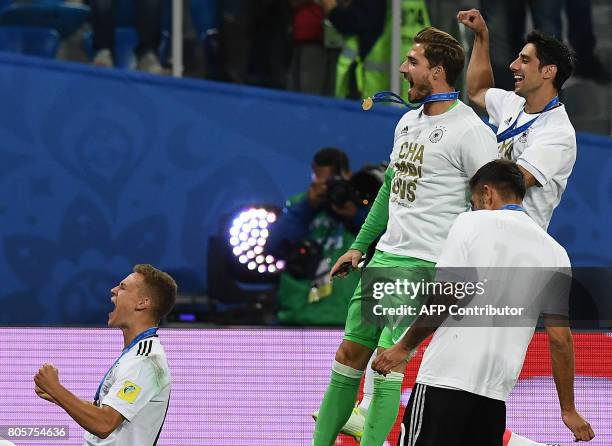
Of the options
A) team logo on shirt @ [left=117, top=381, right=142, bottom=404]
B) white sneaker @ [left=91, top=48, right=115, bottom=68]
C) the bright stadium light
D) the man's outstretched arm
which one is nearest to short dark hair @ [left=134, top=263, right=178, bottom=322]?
team logo on shirt @ [left=117, top=381, right=142, bottom=404]

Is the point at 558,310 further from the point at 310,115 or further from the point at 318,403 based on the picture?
the point at 310,115

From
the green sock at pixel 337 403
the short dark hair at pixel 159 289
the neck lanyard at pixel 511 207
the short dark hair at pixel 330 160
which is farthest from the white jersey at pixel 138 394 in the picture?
the short dark hair at pixel 330 160

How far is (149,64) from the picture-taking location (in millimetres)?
10656

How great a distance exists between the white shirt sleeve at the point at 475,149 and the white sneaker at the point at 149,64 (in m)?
5.27

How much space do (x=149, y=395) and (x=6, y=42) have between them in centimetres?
604

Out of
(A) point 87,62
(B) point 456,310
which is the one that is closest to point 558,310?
(B) point 456,310

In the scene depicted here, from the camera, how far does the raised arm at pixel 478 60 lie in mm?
6148

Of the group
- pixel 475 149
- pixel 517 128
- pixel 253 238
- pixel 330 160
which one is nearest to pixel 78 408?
pixel 475 149

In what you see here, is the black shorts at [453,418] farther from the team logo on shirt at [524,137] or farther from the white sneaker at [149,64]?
the white sneaker at [149,64]

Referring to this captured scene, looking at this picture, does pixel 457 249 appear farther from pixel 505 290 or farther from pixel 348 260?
pixel 348 260

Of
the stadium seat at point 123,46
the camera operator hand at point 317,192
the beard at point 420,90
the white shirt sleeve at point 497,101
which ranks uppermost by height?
the beard at point 420,90

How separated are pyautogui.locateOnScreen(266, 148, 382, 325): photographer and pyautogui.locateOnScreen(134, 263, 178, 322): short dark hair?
10.2ft

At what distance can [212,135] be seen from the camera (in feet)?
35.5

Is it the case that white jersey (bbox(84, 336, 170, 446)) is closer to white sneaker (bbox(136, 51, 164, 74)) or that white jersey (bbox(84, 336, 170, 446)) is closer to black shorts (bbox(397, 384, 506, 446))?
black shorts (bbox(397, 384, 506, 446))
